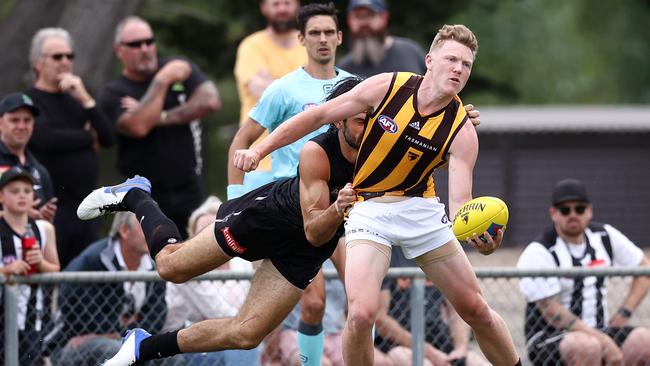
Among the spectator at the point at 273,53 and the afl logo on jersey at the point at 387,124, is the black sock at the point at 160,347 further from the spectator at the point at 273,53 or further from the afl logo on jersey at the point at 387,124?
the spectator at the point at 273,53

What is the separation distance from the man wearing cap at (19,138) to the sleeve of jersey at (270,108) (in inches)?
70.7

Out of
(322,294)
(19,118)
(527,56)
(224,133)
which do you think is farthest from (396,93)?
Answer: (527,56)

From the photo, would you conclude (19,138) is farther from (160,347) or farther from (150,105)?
(160,347)

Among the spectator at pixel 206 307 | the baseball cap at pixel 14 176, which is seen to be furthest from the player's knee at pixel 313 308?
the baseball cap at pixel 14 176

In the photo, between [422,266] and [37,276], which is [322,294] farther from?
[37,276]

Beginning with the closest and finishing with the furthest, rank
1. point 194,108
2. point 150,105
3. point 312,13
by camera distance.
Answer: point 312,13
point 150,105
point 194,108

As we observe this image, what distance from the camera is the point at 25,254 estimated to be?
342 inches

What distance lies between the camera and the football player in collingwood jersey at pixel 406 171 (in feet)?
24.0

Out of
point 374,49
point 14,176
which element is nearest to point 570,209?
point 374,49

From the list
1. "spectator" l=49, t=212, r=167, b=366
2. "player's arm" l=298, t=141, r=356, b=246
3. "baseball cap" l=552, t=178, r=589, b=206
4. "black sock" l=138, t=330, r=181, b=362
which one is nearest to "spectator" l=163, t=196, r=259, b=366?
"spectator" l=49, t=212, r=167, b=366

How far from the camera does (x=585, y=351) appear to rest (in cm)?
884

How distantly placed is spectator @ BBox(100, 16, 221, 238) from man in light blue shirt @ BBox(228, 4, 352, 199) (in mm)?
1774

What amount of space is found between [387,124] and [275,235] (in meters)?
0.94

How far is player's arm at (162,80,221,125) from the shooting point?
10.5 meters
